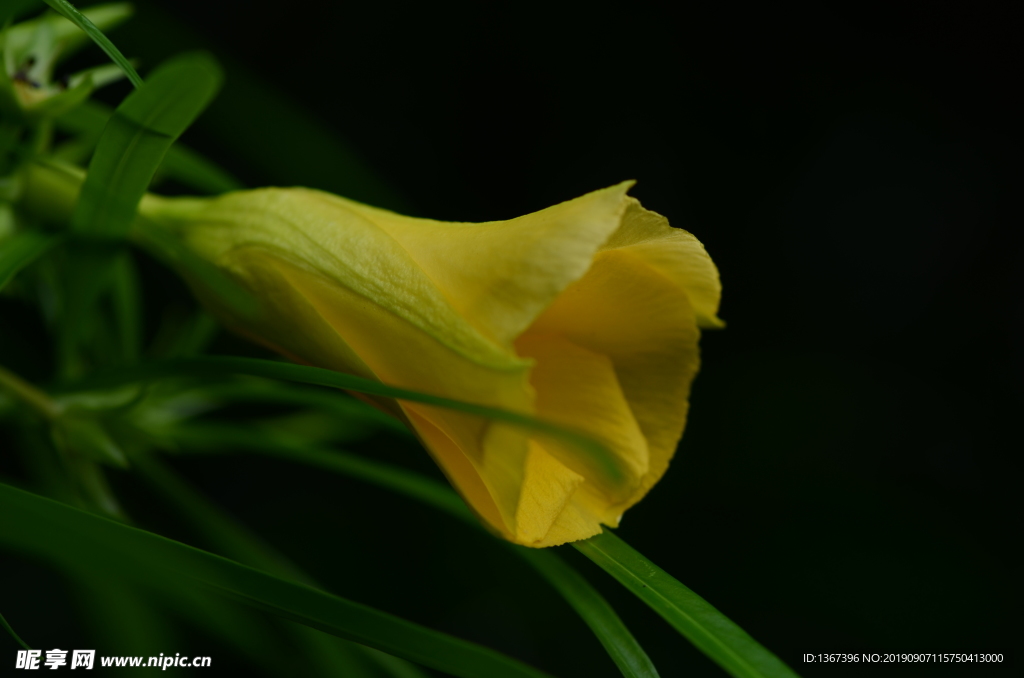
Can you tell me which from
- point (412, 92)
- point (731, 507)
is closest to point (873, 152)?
point (731, 507)

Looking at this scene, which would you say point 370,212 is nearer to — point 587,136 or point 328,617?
point 328,617

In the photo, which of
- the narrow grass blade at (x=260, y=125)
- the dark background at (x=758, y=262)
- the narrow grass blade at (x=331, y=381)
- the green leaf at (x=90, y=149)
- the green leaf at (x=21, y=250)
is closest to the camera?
the narrow grass blade at (x=331, y=381)

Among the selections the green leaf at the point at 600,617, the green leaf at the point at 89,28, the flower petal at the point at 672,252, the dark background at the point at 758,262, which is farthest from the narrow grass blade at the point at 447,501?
the dark background at the point at 758,262

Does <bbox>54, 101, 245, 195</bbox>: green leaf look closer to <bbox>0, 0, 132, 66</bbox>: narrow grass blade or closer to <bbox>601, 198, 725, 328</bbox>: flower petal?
<bbox>0, 0, 132, 66</bbox>: narrow grass blade

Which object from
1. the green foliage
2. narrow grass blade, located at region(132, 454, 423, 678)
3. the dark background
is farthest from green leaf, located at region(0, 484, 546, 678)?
the dark background

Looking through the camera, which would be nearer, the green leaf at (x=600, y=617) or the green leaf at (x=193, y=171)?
the green leaf at (x=600, y=617)

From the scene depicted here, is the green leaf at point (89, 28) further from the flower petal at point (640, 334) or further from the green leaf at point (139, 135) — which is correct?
the flower petal at point (640, 334)
